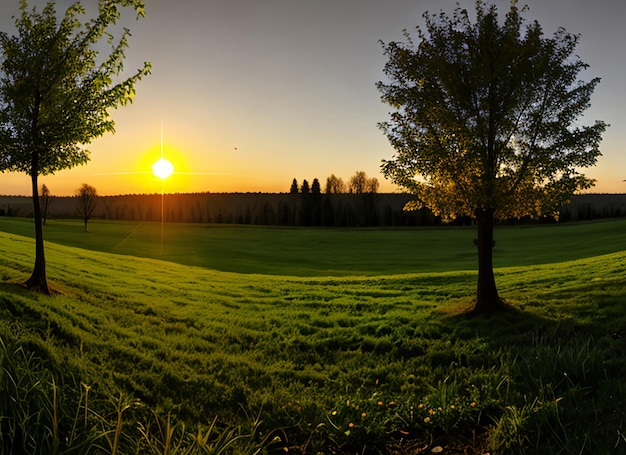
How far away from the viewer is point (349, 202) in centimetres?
11762

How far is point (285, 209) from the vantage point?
115438 mm

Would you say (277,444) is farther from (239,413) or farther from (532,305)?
(532,305)

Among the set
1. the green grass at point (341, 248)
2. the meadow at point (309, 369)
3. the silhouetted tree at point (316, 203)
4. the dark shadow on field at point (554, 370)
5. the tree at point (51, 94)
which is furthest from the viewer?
the silhouetted tree at point (316, 203)

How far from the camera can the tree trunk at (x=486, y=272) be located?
13.8m

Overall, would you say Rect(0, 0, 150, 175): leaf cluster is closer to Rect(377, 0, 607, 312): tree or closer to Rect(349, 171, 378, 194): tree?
Rect(377, 0, 607, 312): tree

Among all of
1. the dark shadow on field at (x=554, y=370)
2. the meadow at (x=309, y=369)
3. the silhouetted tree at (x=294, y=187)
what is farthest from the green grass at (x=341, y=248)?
the silhouetted tree at (x=294, y=187)

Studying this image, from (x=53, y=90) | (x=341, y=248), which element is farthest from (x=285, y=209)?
(x=53, y=90)

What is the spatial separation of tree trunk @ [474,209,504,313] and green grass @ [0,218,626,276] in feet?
69.3

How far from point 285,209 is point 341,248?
5782 cm

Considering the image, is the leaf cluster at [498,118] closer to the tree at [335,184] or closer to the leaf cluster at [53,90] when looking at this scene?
the leaf cluster at [53,90]

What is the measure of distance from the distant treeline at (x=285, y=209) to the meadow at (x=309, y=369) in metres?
50.9

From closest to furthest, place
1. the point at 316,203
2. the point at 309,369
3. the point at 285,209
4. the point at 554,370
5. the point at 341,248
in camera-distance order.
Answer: the point at 554,370
the point at 309,369
the point at 341,248
the point at 316,203
the point at 285,209

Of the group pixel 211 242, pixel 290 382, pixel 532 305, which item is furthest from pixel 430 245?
pixel 290 382

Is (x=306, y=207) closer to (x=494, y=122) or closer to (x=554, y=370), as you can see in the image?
(x=494, y=122)
